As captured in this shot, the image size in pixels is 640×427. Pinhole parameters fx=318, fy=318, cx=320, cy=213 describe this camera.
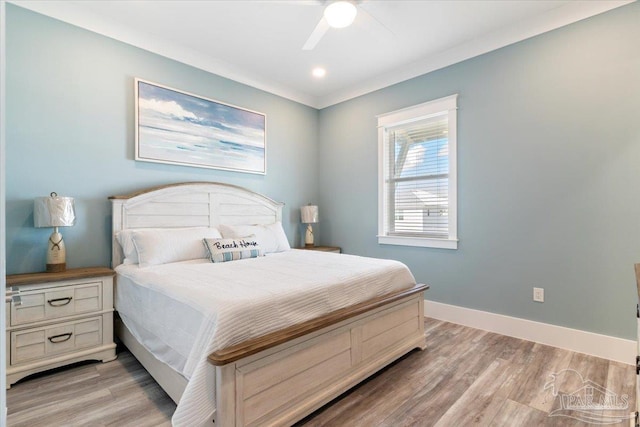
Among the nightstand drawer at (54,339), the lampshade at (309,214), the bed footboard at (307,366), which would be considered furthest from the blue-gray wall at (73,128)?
the bed footboard at (307,366)

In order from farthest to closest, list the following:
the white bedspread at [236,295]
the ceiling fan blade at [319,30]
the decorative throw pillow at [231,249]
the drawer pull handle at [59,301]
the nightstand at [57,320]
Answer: the decorative throw pillow at [231,249] → the ceiling fan blade at [319,30] → the drawer pull handle at [59,301] → the nightstand at [57,320] → the white bedspread at [236,295]

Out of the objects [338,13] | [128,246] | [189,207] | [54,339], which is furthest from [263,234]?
[338,13]

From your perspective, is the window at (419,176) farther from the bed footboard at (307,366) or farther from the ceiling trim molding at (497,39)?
the bed footboard at (307,366)

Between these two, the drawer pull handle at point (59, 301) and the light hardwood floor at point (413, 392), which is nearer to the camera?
the light hardwood floor at point (413, 392)

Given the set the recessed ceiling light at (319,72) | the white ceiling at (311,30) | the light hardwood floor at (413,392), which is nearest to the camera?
the light hardwood floor at (413,392)

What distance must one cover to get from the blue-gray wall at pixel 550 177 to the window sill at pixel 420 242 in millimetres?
73

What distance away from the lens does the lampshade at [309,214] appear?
430 cm

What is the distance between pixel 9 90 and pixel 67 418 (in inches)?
93.4

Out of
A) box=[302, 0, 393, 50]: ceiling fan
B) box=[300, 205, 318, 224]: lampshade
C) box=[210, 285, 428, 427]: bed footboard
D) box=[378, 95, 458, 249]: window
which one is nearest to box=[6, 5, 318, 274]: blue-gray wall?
box=[300, 205, 318, 224]: lampshade

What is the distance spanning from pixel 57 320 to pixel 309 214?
2770 mm

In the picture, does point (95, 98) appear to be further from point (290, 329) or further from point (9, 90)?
point (290, 329)

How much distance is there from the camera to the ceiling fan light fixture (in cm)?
232

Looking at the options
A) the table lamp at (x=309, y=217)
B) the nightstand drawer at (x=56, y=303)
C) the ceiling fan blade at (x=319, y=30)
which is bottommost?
the nightstand drawer at (x=56, y=303)

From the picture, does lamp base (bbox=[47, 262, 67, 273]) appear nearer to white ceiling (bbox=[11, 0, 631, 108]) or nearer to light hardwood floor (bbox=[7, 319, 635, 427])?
light hardwood floor (bbox=[7, 319, 635, 427])
